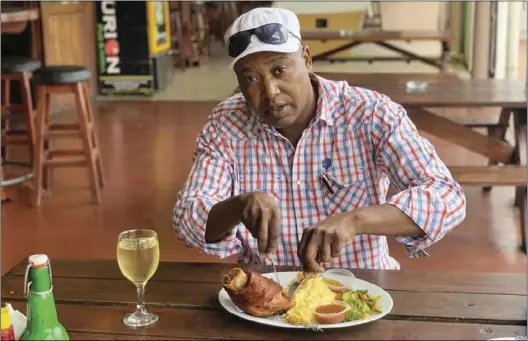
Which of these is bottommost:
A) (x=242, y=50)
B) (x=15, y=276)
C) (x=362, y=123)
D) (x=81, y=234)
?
(x=81, y=234)

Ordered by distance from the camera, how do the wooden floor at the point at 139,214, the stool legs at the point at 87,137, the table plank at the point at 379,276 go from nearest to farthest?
the table plank at the point at 379,276 → the wooden floor at the point at 139,214 → the stool legs at the point at 87,137

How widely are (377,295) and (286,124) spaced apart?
1.62 feet

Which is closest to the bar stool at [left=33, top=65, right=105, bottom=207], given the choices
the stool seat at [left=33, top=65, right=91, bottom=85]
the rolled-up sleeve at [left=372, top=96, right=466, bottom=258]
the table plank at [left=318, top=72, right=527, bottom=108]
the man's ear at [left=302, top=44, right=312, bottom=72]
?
the stool seat at [left=33, top=65, right=91, bottom=85]

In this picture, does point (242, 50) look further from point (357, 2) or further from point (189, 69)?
point (189, 69)

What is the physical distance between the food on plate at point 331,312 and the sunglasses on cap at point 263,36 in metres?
0.62

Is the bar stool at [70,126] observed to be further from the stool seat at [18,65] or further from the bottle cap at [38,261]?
the bottle cap at [38,261]

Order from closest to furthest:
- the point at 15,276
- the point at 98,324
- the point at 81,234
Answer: the point at 98,324, the point at 15,276, the point at 81,234

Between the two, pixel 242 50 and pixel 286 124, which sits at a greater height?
pixel 242 50

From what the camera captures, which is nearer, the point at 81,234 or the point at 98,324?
the point at 98,324

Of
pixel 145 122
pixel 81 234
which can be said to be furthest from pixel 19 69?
pixel 145 122

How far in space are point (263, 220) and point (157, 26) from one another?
6.94m

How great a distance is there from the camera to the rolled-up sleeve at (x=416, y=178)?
1.59 meters

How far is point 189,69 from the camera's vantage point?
1024 cm

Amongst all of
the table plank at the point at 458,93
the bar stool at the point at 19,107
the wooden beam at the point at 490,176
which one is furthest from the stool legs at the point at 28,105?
the wooden beam at the point at 490,176
